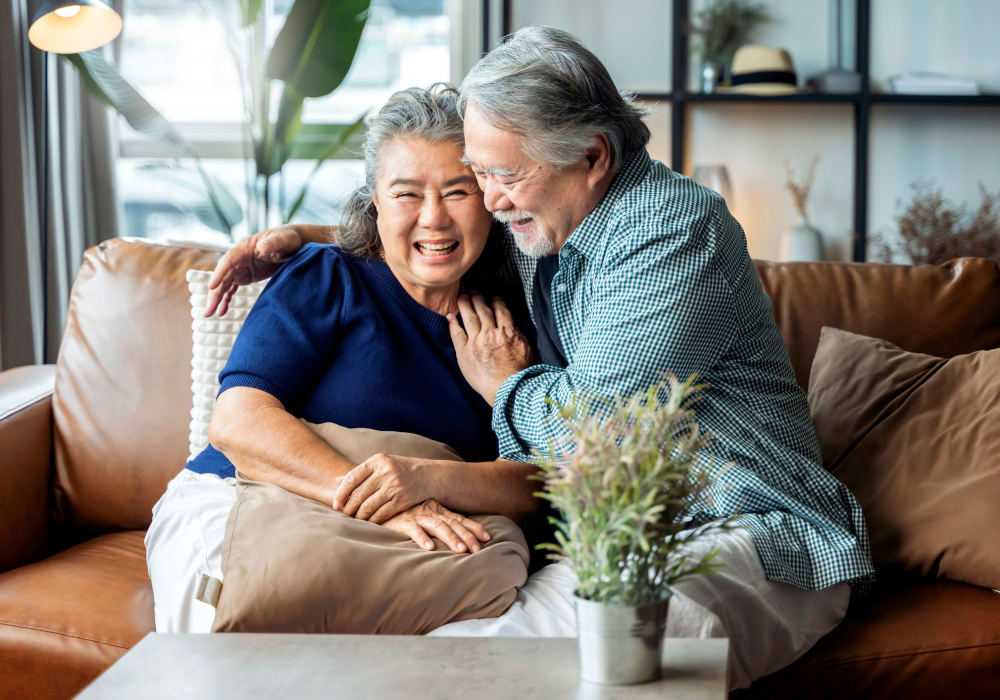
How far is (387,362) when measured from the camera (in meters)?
1.60

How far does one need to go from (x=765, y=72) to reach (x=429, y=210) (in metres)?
2.78

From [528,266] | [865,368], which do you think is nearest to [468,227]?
[528,266]

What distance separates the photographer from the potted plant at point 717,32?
4043 mm

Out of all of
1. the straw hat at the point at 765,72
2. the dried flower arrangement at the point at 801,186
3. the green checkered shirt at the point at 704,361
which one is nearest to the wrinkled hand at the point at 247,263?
the green checkered shirt at the point at 704,361

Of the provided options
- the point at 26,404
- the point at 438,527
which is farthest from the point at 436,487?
the point at 26,404

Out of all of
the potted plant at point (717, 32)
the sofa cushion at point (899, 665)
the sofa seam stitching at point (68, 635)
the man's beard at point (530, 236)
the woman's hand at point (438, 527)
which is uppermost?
the potted plant at point (717, 32)

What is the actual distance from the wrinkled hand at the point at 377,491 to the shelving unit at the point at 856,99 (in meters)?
3.00

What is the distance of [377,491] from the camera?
135 cm

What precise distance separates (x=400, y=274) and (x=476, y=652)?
873mm

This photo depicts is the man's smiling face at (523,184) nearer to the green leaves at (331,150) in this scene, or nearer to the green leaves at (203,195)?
the green leaves at (331,150)

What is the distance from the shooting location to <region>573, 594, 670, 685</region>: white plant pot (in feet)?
2.74

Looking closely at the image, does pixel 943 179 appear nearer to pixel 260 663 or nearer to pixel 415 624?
pixel 415 624

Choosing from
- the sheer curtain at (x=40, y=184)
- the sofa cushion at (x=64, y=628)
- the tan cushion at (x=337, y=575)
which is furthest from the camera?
the sheer curtain at (x=40, y=184)

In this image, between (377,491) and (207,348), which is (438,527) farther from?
(207,348)
